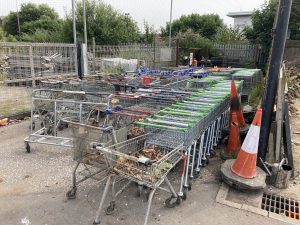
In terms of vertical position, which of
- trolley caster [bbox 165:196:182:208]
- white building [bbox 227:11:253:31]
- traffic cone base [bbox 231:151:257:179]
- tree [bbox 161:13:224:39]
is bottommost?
trolley caster [bbox 165:196:182:208]

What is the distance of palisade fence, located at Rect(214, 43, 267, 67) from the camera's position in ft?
49.7

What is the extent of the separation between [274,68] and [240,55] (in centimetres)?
1246

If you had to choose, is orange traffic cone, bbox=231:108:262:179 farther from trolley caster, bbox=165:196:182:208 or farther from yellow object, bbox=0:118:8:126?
yellow object, bbox=0:118:8:126

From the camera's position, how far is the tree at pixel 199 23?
99.2 ft

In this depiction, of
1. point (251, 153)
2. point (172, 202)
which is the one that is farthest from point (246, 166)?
point (172, 202)

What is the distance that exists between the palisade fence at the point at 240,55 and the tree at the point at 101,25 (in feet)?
22.0

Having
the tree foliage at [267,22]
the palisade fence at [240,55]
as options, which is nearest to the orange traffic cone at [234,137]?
the palisade fence at [240,55]

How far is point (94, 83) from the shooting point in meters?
6.32

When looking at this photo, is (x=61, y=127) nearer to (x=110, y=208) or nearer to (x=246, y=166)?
(x=110, y=208)

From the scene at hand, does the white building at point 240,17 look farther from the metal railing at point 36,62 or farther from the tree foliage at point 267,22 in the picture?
the metal railing at point 36,62

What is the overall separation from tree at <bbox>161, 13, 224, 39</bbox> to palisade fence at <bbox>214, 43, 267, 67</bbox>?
14.0 m

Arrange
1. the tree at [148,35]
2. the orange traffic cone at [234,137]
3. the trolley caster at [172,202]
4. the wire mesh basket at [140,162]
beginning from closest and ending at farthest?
1. the wire mesh basket at [140,162]
2. the trolley caster at [172,202]
3. the orange traffic cone at [234,137]
4. the tree at [148,35]

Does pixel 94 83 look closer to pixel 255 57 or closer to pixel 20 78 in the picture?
pixel 20 78

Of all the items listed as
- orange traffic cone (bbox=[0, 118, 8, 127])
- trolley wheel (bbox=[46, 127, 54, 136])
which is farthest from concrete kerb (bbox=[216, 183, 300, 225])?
orange traffic cone (bbox=[0, 118, 8, 127])
